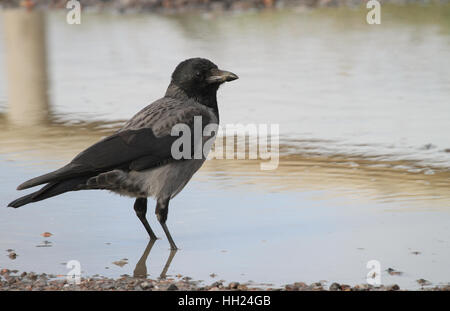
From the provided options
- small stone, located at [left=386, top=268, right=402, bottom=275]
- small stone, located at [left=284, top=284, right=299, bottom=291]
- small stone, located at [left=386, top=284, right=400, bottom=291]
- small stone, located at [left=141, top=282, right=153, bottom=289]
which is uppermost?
small stone, located at [left=141, top=282, right=153, bottom=289]

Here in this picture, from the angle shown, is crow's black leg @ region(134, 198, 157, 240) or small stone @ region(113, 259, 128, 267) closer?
small stone @ region(113, 259, 128, 267)

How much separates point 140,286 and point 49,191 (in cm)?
134

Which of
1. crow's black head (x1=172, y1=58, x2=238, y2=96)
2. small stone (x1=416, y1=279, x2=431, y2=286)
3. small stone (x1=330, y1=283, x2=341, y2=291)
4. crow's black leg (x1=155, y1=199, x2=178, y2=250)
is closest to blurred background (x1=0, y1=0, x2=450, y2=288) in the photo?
small stone (x1=416, y1=279, x2=431, y2=286)

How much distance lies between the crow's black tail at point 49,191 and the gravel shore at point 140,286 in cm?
80

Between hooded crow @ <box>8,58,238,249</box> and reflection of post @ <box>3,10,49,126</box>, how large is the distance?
469cm

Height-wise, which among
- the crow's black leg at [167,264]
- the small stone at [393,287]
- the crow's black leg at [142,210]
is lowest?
the crow's black leg at [167,264]

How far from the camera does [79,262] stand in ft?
21.9

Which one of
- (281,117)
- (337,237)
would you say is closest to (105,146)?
(337,237)

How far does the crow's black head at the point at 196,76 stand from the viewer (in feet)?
24.7

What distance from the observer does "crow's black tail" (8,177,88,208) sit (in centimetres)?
686

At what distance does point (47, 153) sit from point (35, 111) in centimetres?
271

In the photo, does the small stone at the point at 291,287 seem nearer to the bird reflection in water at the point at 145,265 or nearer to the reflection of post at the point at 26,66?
the bird reflection in water at the point at 145,265

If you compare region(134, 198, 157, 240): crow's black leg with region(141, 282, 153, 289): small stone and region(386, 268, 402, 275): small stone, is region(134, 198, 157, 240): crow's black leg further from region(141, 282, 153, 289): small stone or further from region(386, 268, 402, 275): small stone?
region(386, 268, 402, 275): small stone

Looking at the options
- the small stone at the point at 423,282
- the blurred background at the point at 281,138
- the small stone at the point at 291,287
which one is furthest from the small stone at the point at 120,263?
the small stone at the point at 423,282
